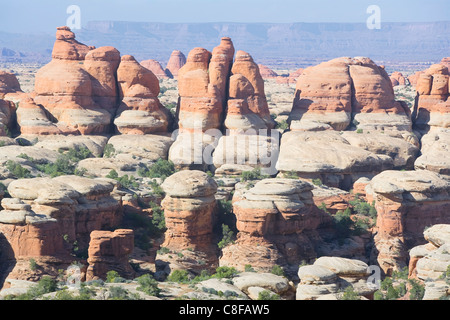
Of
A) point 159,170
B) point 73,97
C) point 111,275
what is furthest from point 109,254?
point 73,97

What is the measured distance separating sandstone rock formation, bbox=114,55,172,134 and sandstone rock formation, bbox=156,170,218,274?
14.5 metres

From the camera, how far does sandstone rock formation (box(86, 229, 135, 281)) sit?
145 ft

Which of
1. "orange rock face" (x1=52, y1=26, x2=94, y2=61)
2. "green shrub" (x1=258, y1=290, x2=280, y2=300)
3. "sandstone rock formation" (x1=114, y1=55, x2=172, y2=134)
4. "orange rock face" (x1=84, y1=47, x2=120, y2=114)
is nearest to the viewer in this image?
"green shrub" (x1=258, y1=290, x2=280, y2=300)

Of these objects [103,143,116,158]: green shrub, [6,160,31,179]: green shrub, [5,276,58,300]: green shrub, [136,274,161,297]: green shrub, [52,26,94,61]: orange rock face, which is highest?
[52,26,94,61]: orange rock face

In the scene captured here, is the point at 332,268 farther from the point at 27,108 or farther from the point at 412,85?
the point at 412,85

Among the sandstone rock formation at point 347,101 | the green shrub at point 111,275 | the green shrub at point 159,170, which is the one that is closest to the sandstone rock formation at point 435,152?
the sandstone rock formation at point 347,101

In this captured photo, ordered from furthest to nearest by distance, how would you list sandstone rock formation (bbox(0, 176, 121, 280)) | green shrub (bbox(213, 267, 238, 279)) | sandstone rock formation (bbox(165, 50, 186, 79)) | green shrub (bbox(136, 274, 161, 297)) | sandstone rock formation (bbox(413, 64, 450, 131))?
sandstone rock formation (bbox(165, 50, 186, 79)) < sandstone rock formation (bbox(413, 64, 450, 131)) < sandstone rock formation (bbox(0, 176, 121, 280)) < green shrub (bbox(213, 267, 238, 279)) < green shrub (bbox(136, 274, 161, 297))

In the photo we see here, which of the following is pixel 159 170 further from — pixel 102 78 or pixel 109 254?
pixel 109 254

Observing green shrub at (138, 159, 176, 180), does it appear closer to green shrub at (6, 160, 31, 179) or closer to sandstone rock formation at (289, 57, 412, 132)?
green shrub at (6, 160, 31, 179)

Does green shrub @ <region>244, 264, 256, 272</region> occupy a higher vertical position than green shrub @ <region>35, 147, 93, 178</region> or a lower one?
lower

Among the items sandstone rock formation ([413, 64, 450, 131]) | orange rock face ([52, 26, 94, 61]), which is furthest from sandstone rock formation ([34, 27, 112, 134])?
sandstone rock formation ([413, 64, 450, 131])

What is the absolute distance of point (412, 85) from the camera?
434ft
